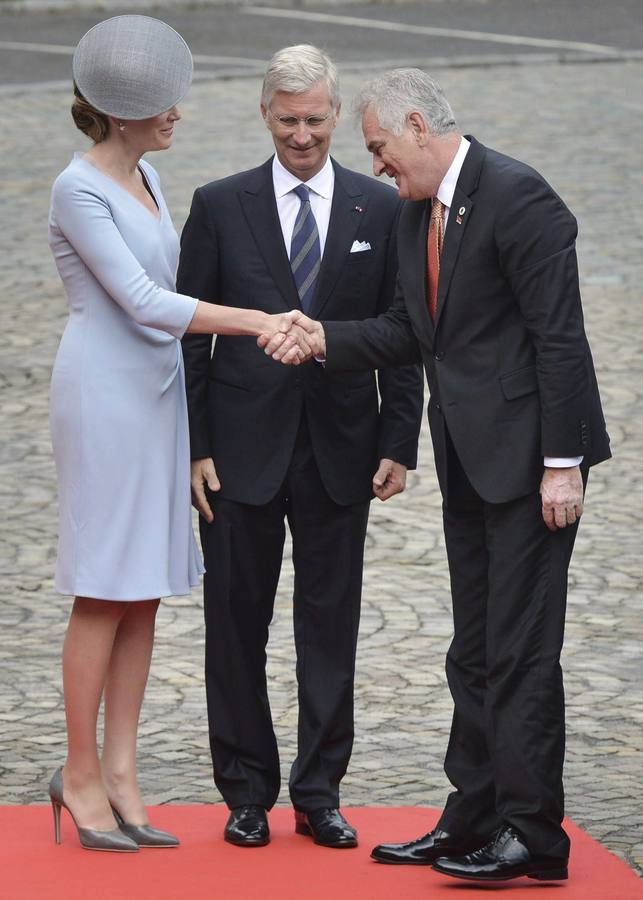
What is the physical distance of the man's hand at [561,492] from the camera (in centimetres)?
438

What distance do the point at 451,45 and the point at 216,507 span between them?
18.6 meters

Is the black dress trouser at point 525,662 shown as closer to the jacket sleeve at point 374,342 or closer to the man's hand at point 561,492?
the man's hand at point 561,492

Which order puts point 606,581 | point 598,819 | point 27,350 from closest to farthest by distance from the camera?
1. point 598,819
2. point 606,581
3. point 27,350

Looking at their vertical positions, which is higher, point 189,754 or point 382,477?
point 382,477

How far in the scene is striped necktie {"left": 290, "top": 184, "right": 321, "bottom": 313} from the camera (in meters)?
4.77

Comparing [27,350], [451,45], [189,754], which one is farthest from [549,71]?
[189,754]

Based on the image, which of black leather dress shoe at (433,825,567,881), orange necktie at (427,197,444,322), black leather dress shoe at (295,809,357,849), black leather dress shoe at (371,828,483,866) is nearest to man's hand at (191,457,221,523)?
orange necktie at (427,197,444,322)

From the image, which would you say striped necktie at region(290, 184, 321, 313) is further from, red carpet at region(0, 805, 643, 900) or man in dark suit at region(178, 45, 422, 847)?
red carpet at region(0, 805, 643, 900)

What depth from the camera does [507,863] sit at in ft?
14.6

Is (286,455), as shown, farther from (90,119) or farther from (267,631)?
(90,119)

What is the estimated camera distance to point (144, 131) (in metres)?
4.51

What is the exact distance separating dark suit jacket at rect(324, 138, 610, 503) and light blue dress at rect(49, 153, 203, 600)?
2.08 feet

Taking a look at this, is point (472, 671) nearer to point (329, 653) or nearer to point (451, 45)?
point (329, 653)

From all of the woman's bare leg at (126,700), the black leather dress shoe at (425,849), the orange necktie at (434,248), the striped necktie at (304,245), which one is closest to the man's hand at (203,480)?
the woman's bare leg at (126,700)
